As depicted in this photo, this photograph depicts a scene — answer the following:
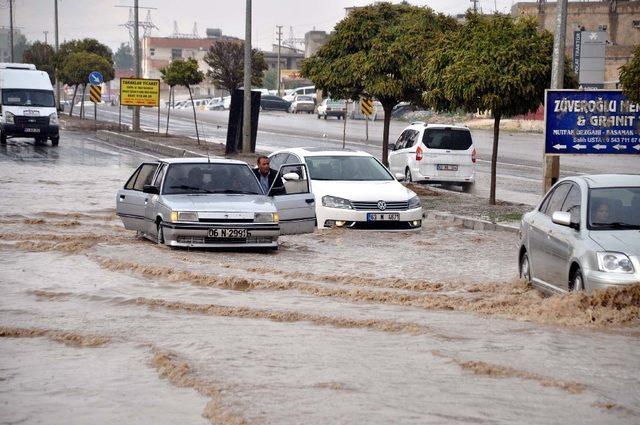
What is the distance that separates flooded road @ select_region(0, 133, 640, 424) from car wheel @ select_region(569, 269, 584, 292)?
0.41 ft

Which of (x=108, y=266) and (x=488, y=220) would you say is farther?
(x=488, y=220)

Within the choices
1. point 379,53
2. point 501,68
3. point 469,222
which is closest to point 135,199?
point 469,222

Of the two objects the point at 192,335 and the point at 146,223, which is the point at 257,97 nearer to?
the point at 146,223

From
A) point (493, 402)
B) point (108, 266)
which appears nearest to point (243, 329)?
point (493, 402)

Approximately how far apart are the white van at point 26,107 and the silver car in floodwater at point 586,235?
34.2 metres

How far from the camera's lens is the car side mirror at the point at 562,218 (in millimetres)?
12000

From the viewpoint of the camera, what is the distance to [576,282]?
11.8m

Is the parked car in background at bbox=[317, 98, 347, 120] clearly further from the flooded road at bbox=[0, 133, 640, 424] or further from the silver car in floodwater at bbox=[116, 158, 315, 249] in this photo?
the flooded road at bbox=[0, 133, 640, 424]

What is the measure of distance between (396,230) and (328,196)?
125cm

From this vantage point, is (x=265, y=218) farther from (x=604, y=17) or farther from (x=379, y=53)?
(x=604, y=17)

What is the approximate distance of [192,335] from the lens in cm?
1063

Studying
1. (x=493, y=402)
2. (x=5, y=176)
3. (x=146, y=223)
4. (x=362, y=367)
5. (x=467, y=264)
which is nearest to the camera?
(x=493, y=402)

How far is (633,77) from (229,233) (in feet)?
21.9

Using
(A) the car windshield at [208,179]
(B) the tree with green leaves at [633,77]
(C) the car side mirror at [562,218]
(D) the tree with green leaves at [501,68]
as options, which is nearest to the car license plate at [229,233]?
(A) the car windshield at [208,179]
